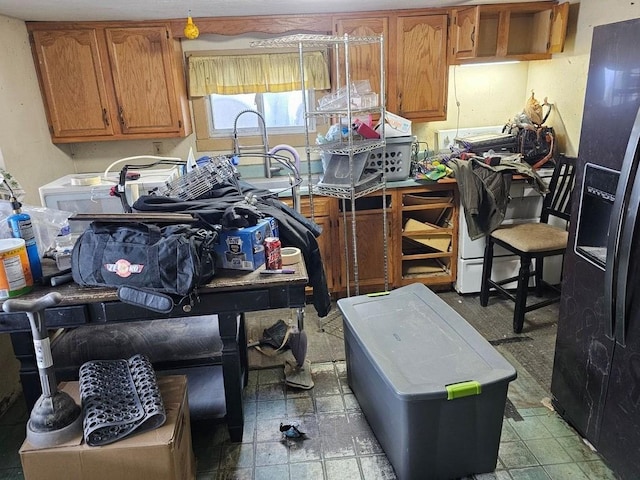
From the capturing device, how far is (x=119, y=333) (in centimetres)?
231

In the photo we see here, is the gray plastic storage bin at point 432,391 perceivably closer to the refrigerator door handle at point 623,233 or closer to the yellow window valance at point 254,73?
the refrigerator door handle at point 623,233

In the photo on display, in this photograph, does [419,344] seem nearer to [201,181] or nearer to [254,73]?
[201,181]

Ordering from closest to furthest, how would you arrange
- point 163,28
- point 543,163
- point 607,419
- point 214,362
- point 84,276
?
point 84,276
point 607,419
point 214,362
point 163,28
point 543,163

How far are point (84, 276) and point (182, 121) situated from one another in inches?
75.4

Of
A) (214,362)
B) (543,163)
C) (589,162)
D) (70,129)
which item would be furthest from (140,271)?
(543,163)

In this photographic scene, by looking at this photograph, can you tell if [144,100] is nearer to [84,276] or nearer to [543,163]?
[84,276]

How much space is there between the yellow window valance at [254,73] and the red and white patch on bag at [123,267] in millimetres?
2211

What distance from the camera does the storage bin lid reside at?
1.67 metres

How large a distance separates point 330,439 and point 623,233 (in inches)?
56.8

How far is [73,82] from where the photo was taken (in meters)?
3.14

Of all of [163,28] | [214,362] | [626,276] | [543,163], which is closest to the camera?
[626,276]

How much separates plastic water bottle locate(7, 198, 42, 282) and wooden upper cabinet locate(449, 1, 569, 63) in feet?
9.45

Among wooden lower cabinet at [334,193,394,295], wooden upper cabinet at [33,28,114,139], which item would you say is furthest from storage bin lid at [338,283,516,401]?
wooden upper cabinet at [33,28,114,139]

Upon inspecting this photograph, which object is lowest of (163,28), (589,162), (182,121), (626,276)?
(626,276)
